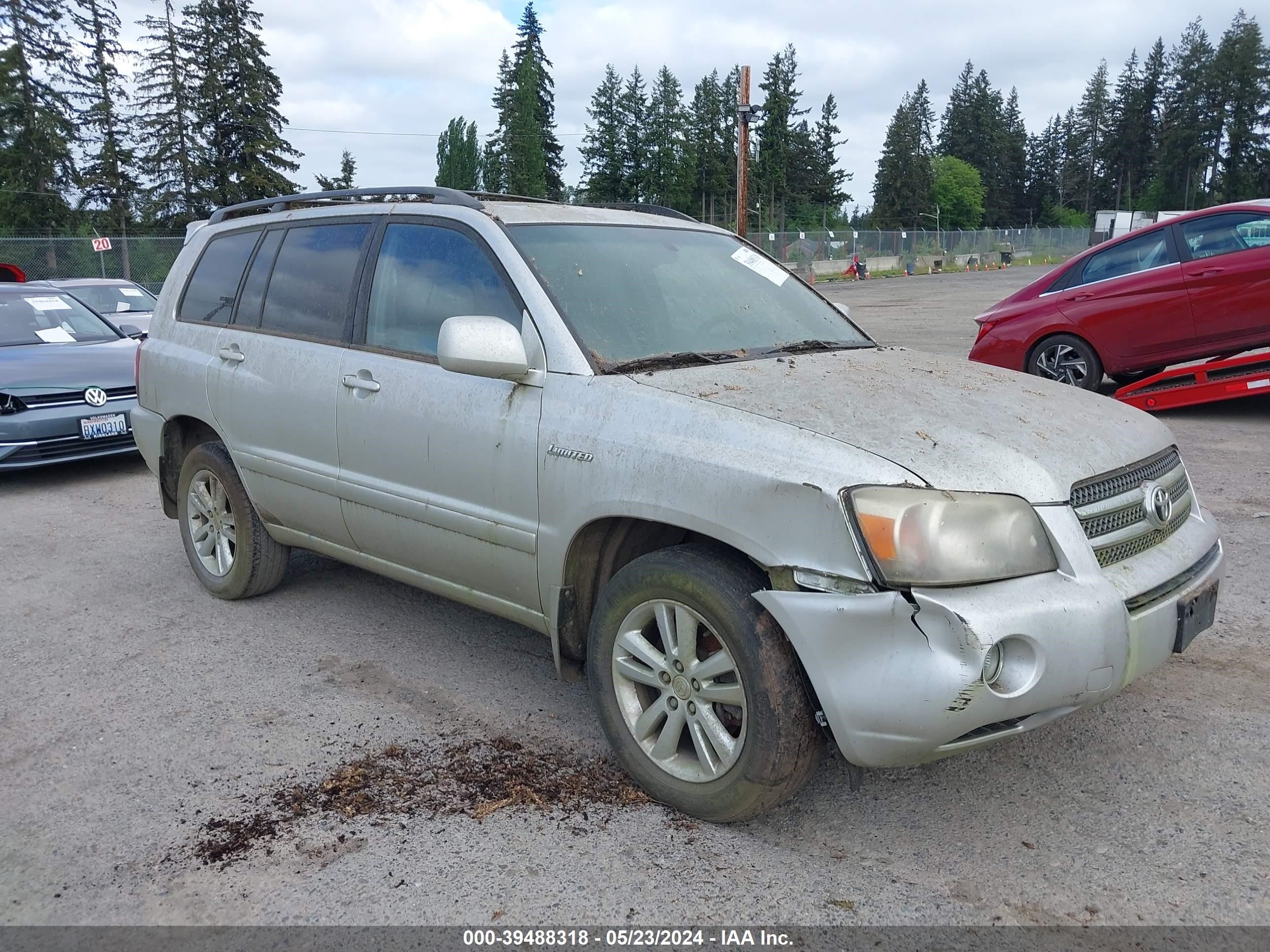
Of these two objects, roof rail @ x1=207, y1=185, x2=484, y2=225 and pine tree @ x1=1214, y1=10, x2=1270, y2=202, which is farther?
pine tree @ x1=1214, y1=10, x2=1270, y2=202

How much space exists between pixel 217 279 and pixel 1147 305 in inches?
297

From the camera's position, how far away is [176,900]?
8.98ft

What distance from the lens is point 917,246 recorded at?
2195 inches

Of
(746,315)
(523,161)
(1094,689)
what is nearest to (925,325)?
(746,315)

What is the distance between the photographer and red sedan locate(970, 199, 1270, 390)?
27.7 ft

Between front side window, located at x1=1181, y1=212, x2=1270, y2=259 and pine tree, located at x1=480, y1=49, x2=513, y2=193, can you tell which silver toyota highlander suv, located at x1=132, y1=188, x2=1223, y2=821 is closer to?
front side window, located at x1=1181, y1=212, x2=1270, y2=259

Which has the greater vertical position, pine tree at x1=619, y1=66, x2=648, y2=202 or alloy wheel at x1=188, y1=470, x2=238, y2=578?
pine tree at x1=619, y1=66, x2=648, y2=202

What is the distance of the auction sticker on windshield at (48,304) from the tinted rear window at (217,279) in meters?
5.05

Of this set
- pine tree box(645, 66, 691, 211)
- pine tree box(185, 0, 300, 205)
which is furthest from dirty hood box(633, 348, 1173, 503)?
pine tree box(645, 66, 691, 211)

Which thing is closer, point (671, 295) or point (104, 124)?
point (671, 295)

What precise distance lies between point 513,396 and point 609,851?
1.48 metres

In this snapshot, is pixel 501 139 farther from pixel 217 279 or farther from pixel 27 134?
pixel 217 279

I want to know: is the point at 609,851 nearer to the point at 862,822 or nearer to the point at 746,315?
the point at 862,822

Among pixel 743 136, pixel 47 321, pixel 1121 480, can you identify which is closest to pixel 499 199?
pixel 1121 480
